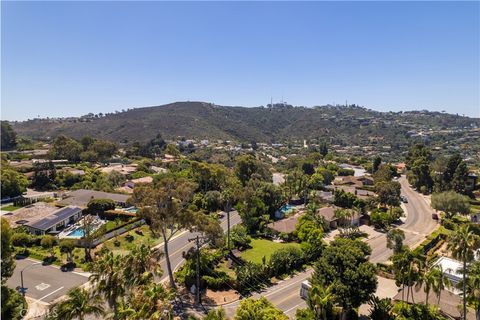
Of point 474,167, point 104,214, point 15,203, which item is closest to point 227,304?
point 104,214

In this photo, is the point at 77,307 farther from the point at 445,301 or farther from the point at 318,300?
the point at 445,301

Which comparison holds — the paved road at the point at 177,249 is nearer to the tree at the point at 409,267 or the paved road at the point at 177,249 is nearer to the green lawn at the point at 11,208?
the tree at the point at 409,267

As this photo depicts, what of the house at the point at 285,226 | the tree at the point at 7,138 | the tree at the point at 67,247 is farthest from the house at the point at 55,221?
the tree at the point at 7,138

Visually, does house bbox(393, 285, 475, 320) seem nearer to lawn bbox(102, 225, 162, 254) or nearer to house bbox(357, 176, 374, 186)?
lawn bbox(102, 225, 162, 254)

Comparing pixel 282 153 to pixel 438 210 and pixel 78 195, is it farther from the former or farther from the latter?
pixel 78 195

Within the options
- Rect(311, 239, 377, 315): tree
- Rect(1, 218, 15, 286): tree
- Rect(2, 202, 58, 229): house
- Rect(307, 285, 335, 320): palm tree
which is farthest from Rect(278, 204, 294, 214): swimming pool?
Rect(1, 218, 15, 286): tree
